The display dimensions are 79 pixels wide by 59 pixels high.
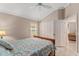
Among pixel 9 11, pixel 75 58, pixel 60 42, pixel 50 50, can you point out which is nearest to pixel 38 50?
pixel 50 50

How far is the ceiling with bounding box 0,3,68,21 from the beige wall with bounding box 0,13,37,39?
7cm

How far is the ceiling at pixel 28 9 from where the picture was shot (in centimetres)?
238

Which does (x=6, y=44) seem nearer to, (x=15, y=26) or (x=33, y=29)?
(x=15, y=26)

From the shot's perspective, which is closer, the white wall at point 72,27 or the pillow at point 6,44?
the pillow at point 6,44

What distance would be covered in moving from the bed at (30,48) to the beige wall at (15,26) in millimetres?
101

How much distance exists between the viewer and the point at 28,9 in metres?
2.42

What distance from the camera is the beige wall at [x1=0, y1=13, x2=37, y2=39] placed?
238 cm

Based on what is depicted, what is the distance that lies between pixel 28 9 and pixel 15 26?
347 mm

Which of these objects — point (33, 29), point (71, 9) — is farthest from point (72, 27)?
point (33, 29)

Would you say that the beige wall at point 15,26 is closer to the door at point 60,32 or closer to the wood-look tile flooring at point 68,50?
the door at point 60,32

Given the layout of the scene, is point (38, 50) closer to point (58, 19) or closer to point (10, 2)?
point (58, 19)

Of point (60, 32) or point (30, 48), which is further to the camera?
point (60, 32)

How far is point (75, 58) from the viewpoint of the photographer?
233 centimetres

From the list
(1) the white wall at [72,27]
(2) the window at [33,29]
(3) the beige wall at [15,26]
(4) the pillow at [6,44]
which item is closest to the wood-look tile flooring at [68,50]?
(1) the white wall at [72,27]
